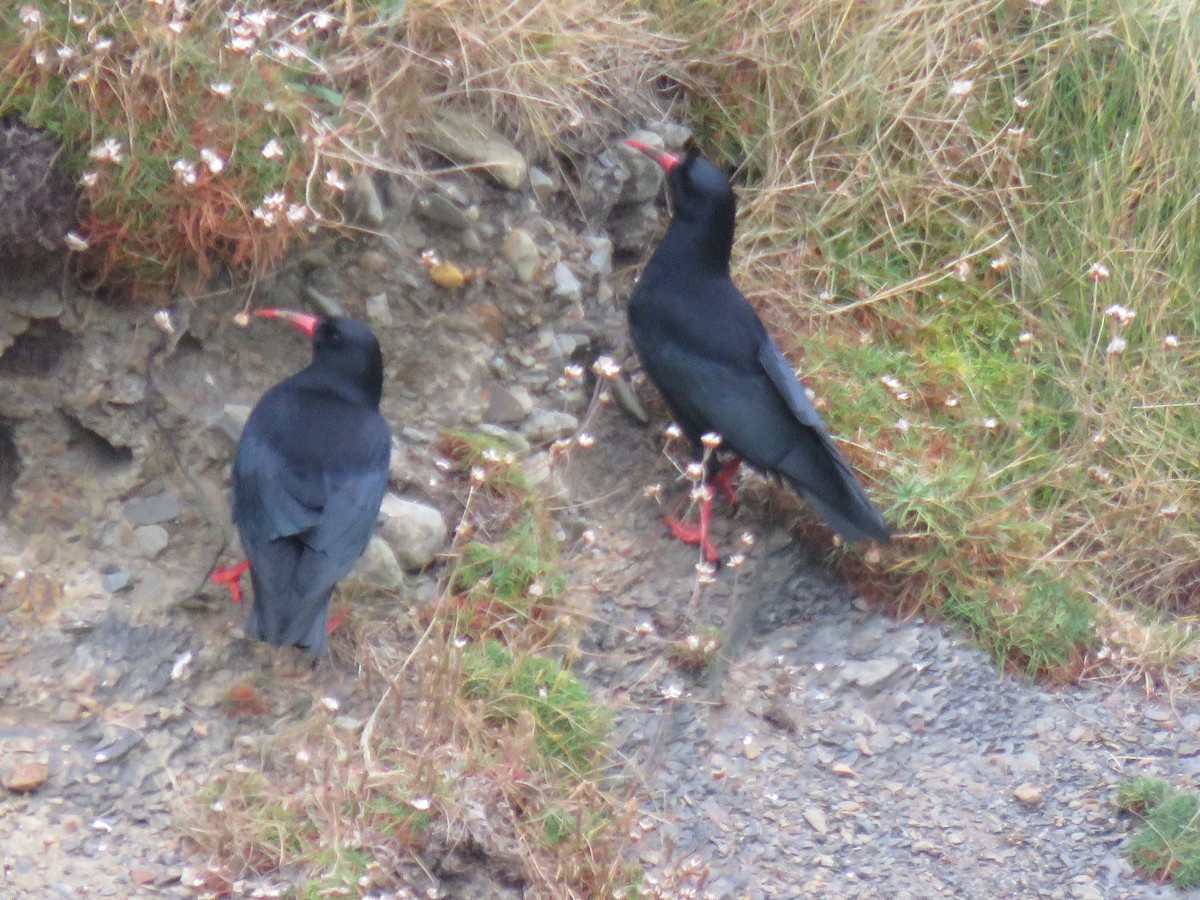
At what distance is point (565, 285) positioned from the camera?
15.9 feet

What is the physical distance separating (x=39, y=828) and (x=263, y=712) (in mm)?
608

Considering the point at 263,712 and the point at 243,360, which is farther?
the point at 243,360

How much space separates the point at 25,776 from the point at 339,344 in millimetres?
1373

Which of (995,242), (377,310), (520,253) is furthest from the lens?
(995,242)

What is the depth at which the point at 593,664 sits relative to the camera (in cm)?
420

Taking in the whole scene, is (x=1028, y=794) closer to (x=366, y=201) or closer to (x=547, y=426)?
(x=547, y=426)

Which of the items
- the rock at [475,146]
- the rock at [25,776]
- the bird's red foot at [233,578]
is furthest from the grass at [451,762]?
the rock at [475,146]

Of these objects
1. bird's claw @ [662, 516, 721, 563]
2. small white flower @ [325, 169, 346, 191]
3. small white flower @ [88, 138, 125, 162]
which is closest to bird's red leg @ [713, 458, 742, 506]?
bird's claw @ [662, 516, 721, 563]

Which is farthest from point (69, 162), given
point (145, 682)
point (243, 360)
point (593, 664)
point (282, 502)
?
point (593, 664)

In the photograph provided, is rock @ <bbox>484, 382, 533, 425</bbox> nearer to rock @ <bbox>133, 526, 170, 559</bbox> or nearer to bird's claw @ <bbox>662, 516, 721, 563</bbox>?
bird's claw @ <bbox>662, 516, 721, 563</bbox>

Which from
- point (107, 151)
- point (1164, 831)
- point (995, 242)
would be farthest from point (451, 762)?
point (995, 242)

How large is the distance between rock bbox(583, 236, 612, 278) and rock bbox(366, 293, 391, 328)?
2.58ft

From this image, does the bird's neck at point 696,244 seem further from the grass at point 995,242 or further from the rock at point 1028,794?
the rock at point 1028,794

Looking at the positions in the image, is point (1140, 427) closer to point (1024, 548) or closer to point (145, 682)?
point (1024, 548)
